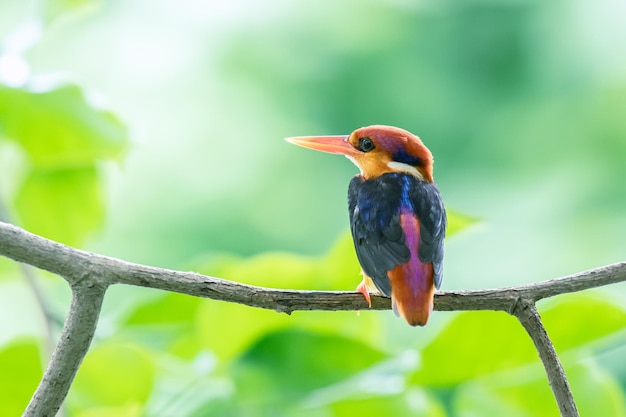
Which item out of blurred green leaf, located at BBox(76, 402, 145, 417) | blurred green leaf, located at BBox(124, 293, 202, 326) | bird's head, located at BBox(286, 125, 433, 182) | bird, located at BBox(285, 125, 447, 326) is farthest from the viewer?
blurred green leaf, located at BBox(124, 293, 202, 326)

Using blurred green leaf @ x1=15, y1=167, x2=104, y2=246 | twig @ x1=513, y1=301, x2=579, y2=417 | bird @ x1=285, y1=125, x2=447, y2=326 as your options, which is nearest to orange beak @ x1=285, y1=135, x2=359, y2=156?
bird @ x1=285, y1=125, x2=447, y2=326

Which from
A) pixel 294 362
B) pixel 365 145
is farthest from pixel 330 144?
pixel 294 362

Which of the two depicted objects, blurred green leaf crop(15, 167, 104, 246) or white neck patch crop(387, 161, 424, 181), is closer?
white neck patch crop(387, 161, 424, 181)

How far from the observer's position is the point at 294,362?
87 centimetres

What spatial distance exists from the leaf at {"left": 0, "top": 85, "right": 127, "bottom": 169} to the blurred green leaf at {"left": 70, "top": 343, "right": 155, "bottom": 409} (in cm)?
23

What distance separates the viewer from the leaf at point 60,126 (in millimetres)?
934

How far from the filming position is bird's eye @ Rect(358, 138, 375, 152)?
76 centimetres

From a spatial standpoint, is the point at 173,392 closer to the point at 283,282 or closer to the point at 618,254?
the point at 283,282

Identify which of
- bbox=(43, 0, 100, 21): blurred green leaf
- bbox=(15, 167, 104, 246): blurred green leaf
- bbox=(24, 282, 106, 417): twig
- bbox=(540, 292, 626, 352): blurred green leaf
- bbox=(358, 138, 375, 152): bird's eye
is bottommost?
bbox=(24, 282, 106, 417): twig

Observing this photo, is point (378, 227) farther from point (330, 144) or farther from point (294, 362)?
point (294, 362)

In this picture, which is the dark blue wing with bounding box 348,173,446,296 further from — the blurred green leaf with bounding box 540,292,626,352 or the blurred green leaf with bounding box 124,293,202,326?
the blurred green leaf with bounding box 124,293,202,326

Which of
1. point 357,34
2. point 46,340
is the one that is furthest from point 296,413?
point 357,34

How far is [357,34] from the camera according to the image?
2098mm

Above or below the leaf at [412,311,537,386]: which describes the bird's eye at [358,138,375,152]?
above
